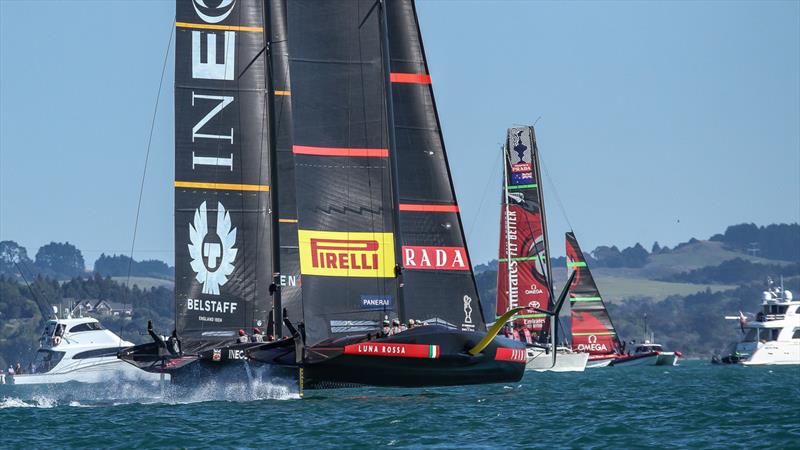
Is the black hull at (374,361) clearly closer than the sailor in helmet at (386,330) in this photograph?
Yes

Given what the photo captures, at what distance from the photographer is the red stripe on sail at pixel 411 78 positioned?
4216 cm

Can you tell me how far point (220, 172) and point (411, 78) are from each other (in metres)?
5.82

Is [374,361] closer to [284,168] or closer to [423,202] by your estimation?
[423,202]

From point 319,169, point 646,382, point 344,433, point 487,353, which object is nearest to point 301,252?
point 319,169

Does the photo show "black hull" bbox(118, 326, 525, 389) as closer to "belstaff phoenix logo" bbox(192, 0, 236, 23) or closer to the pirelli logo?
the pirelli logo

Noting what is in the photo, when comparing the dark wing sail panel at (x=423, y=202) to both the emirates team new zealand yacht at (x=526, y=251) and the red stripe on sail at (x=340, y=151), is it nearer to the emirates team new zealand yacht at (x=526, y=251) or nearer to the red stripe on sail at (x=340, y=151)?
the red stripe on sail at (x=340, y=151)

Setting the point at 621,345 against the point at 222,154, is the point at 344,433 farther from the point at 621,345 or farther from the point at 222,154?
the point at 621,345

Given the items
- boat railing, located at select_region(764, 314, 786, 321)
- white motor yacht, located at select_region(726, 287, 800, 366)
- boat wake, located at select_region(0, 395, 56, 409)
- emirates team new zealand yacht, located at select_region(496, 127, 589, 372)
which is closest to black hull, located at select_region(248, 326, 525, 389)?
boat wake, located at select_region(0, 395, 56, 409)

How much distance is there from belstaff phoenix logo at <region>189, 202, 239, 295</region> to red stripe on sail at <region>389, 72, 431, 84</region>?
5867 millimetres

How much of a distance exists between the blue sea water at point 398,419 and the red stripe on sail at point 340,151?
608 centimetres

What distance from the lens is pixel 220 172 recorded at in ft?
139

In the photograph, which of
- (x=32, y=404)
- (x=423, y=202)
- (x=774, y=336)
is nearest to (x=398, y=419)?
(x=423, y=202)

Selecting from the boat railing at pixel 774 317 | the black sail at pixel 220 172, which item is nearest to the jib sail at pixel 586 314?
the boat railing at pixel 774 317

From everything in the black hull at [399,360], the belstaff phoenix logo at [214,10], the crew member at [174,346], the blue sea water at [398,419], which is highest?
the belstaff phoenix logo at [214,10]
